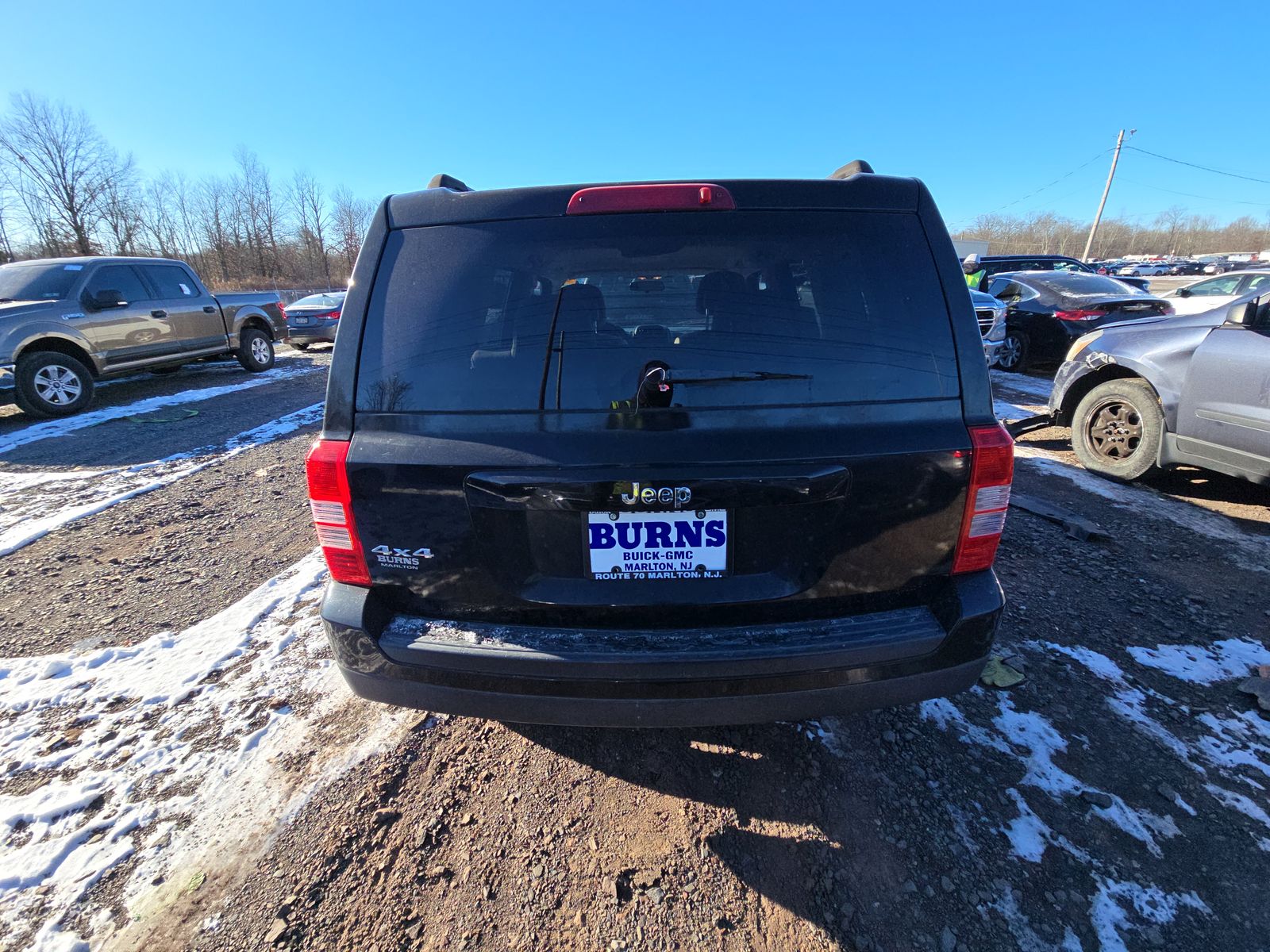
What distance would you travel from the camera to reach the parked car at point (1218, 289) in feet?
25.5

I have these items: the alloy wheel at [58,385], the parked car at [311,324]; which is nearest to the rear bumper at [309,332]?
the parked car at [311,324]

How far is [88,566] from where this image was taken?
3.66 m

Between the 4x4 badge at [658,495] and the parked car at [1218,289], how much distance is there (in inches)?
366

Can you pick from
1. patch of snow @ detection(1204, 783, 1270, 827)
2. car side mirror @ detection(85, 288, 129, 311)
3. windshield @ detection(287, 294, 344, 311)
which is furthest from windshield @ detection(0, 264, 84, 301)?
patch of snow @ detection(1204, 783, 1270, 827)

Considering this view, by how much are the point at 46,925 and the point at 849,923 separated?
7.62 feet

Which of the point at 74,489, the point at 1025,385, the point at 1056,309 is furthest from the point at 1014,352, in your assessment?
the point at 74,489

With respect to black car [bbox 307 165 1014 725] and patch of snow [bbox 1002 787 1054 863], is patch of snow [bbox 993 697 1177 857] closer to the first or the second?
patch of snow [bbox 1002 787 1054 863]

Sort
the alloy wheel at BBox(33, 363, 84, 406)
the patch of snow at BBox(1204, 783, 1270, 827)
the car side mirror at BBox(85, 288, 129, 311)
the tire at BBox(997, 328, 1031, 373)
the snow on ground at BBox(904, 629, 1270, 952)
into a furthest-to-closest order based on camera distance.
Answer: the tire at BBox(997, 328, 1031, 373), the car side mirror at BBox(85, 288, 129, 311), the alloy wheel at BBox(33, 363, 84, 406), the patch of snow at BBox(1204, 783, 1270, 827), the snow on ground at BBox(904, 629, 1270, 952)

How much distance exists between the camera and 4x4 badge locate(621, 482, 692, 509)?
153 cm

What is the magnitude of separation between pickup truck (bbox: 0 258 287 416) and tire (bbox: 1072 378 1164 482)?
12.2m

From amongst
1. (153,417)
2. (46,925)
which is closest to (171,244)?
(153,417)

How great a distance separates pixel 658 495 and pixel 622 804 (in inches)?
48.0

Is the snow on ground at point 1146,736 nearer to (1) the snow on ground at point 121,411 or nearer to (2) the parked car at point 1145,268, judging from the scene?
(1) the snow on ground at point 121,411

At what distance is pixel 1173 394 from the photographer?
4.35 meters
